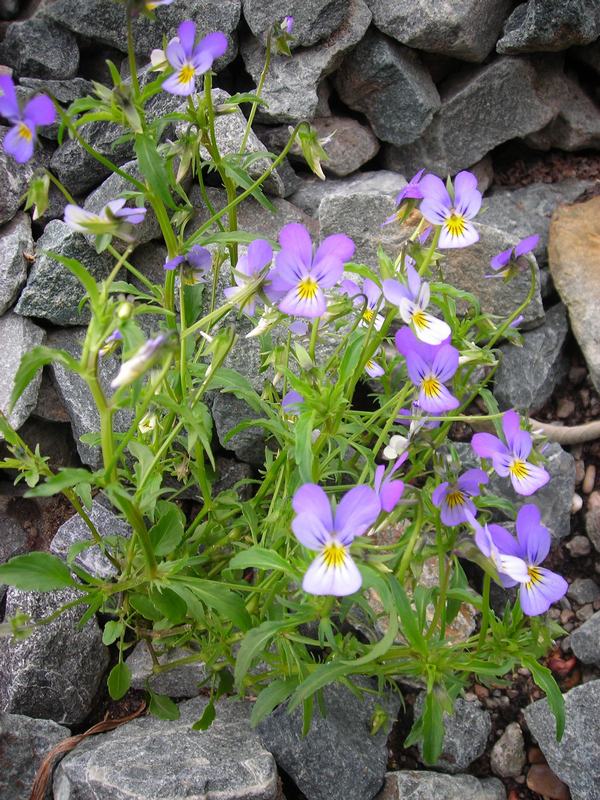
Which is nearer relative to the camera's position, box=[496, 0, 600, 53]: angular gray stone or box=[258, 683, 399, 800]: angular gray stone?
box=[258, 683, 399, 800]: angular gray stone

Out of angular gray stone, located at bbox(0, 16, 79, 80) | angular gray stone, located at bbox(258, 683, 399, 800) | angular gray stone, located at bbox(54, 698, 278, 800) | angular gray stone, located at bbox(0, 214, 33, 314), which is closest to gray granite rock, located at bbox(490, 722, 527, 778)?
angular gray stone, located at bbox(258, 683, 399, 800)

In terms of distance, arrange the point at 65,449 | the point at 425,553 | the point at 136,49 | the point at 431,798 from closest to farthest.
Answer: the point at 425,553 → the point at 431,798 → the point at 65,449 → the point at 136,49

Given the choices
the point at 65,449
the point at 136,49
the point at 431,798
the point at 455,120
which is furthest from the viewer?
the point at 455,120

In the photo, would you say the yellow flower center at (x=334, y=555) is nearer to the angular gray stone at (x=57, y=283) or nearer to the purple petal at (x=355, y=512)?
the purple petal at (x=355, y=512)

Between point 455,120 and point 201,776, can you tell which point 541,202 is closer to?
point 455,120

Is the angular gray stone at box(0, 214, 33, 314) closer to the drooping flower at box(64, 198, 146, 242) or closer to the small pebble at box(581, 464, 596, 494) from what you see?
the drooping flower at box(64, 198, 146, 242)

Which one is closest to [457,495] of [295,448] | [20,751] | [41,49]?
[295,448]

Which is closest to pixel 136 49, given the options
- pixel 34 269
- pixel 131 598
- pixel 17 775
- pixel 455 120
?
pixel 34 269

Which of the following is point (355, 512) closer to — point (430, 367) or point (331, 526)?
point (331, 526)
